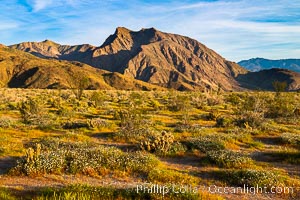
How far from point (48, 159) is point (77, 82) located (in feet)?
123

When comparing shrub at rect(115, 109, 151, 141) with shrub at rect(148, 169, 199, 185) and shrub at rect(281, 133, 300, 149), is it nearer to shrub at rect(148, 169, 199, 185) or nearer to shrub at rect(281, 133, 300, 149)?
shrub at rect(148, 169, 199, 185)

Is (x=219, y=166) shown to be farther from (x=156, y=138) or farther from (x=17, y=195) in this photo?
(x=17, y=195)

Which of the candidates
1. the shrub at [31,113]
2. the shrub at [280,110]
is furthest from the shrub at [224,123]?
the shrub at [31,113]

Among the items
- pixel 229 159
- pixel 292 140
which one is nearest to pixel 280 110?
pixel 292 140

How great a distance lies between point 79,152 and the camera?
14.5 metres

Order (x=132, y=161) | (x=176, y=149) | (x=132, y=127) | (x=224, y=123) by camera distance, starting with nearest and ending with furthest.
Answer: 1. (x=132, y=161)
2. (x=176, y=149)
3. (x=132, y=127)
4. (x=224, y=123)

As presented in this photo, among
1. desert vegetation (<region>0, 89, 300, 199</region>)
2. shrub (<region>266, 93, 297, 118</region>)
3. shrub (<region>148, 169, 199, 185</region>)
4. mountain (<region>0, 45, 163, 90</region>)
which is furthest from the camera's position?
mountain (<region>0, 45, 163, 90</region>)

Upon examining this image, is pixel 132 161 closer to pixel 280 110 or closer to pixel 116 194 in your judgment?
pixel 116 194

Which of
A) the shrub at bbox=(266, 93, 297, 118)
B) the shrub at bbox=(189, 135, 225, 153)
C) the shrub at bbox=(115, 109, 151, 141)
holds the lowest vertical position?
the shrub at bbox=(189, 135, 225, 153)

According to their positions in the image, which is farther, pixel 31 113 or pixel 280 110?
pixel 280 110

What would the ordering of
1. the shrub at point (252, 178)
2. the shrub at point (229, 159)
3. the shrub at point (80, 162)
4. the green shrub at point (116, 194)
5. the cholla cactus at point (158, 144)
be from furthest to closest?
the cholla cactus at point (158, 144) → the shrub at point (229, 159) → the shrub at point (80, 162) → the shrub at point (252, 178) → the green shrub at point (116, 194)

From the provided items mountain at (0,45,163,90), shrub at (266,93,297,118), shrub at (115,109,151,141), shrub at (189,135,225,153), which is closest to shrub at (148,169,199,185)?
shrub at (189,135,225,153)

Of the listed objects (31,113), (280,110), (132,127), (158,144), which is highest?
(280,110)

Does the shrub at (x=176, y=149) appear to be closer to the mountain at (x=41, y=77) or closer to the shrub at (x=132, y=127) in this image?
the shrub at (x=132, y=127)
